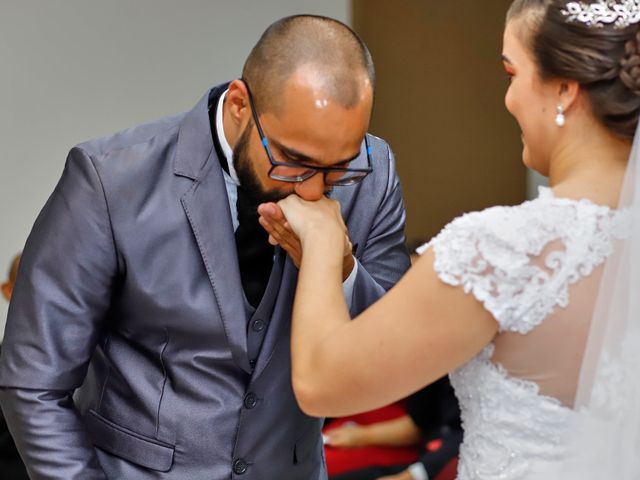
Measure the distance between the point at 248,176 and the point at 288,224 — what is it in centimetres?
17

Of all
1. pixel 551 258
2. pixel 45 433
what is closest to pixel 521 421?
pixel 551 258

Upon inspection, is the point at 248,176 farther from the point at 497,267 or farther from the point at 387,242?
the point at 497,267

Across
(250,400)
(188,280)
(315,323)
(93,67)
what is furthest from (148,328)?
(93,67)

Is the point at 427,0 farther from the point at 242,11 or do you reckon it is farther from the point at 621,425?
the point at 621,425

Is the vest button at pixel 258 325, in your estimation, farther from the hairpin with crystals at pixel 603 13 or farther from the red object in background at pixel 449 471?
the red object in background at pixel 449 471

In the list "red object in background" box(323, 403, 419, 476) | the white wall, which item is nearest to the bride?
"red object in background" box(323, 403, 419, 476)

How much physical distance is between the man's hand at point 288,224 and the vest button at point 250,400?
30 centimetres

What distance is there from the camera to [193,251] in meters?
2.04

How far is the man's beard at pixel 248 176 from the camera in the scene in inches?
78.2

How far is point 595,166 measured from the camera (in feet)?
5.51

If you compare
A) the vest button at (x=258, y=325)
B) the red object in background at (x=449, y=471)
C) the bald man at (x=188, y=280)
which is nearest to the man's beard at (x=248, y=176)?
the bald man at (x=188, y=280)

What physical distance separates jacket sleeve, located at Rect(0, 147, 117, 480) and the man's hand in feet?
0.98

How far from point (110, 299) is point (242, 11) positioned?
9.99 ft

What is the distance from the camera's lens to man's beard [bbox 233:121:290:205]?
6.52 ft
